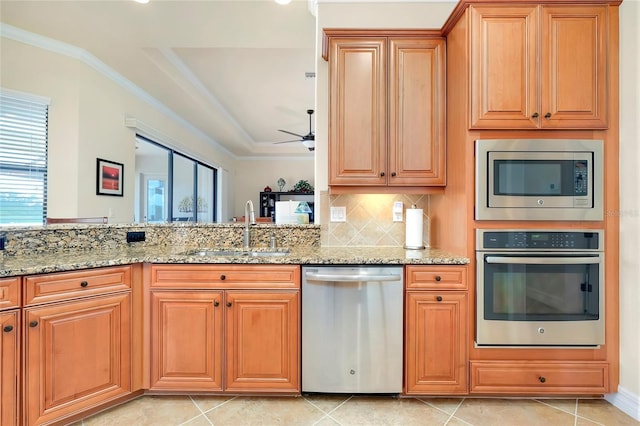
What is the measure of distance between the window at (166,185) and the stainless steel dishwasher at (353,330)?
3.74 m

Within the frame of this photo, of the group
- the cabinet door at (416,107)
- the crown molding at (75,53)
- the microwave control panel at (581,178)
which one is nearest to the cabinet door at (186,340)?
the cabinet door at (416,107)

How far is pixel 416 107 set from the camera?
2.09m

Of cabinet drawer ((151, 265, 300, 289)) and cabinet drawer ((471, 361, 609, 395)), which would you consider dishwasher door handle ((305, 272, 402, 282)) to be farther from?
cabinet drawer ((471, 361, 609, 395))

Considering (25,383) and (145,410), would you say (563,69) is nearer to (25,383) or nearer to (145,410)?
(145,410)

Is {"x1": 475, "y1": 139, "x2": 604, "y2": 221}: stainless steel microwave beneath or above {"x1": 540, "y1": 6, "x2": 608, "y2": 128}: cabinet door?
beneath

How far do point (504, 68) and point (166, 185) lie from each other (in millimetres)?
4980

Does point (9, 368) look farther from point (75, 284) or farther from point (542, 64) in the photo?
point (542, 64)

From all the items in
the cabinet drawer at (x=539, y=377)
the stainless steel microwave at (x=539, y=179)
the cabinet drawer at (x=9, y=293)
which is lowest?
the cabinet drawer at (x=539, y=377)

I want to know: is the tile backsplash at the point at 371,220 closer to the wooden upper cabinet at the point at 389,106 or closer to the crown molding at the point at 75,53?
the wooden upper cabinet at the point at 389,106

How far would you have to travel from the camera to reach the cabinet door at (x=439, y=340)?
1.80 meters

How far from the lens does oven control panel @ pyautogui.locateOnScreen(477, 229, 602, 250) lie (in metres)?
1.77

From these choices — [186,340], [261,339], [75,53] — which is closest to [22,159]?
[75,53]

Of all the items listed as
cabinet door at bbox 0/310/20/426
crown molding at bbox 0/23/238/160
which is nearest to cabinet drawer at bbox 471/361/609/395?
cabinet door at bbox 0/310/20/426

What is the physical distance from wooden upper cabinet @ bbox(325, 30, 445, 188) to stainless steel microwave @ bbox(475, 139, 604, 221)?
0.34 metres
